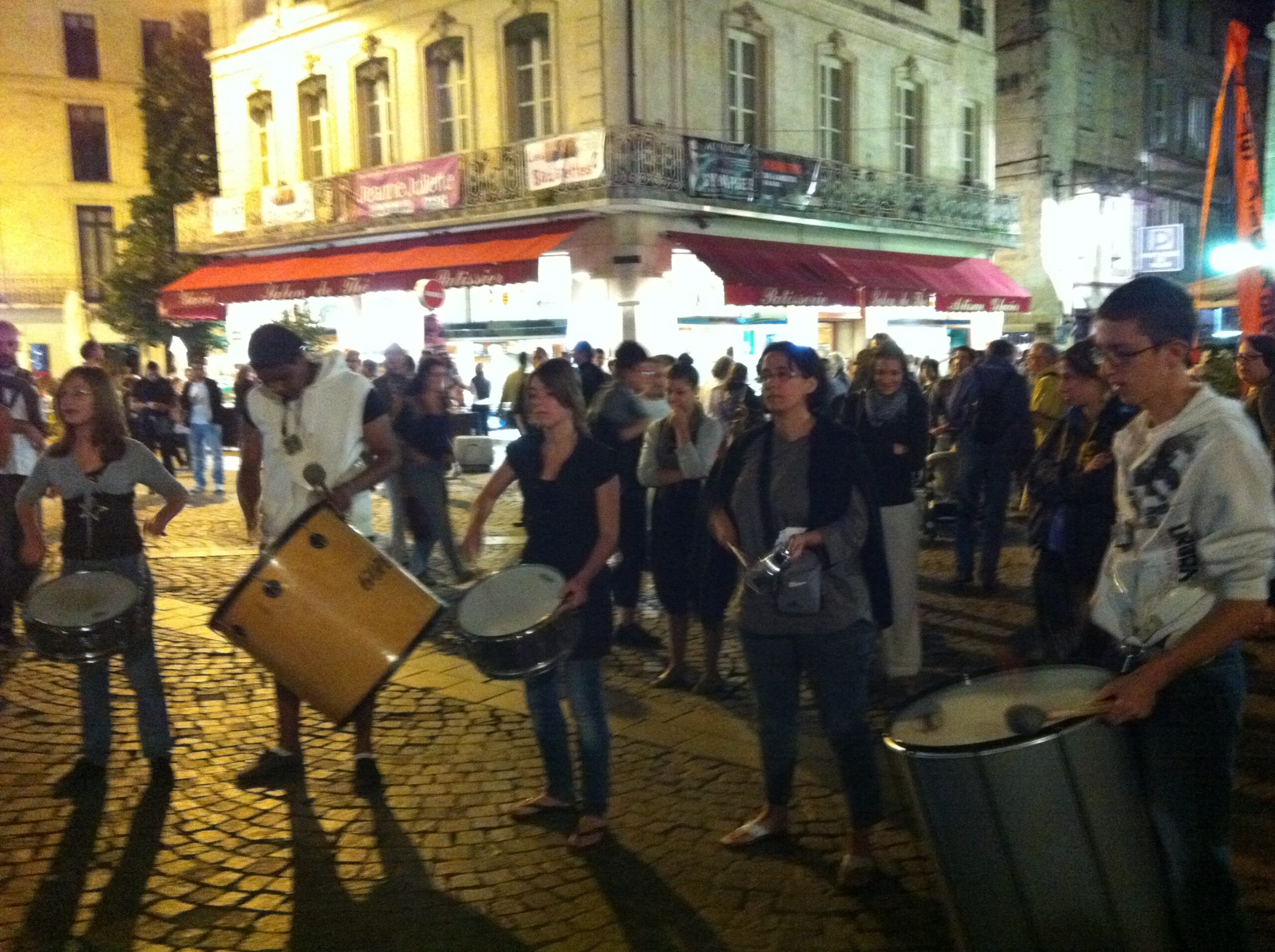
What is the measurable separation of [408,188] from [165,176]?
1089cm

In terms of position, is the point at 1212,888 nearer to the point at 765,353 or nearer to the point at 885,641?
the point at 765,353

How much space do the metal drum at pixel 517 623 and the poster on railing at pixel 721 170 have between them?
14624 mm

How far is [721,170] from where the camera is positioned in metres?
18.1

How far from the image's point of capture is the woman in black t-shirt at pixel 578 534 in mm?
4109

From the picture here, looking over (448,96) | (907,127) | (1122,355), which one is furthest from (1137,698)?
(907,127)

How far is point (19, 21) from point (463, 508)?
2942cm

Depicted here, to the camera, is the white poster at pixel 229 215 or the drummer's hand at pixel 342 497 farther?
the white poster at pixel 229 215

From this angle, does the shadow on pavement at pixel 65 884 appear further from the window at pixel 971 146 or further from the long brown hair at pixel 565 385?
the window at pixel 971 146

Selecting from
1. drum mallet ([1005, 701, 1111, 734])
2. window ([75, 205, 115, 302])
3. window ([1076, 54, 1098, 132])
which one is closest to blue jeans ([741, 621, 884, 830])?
drum mallet ([1005, 701, 1111, 734])


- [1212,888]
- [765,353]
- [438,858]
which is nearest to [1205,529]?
[1212,888]

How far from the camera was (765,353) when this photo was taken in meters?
3.87

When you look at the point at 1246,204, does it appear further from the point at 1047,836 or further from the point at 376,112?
the point at 376,112

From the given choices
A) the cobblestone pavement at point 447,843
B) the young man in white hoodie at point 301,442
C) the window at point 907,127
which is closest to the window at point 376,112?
the window at point 907,127

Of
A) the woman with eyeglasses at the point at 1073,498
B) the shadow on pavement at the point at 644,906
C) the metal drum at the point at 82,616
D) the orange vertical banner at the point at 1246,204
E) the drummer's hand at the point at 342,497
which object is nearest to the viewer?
the shadow on pavement at the point at 644,906
